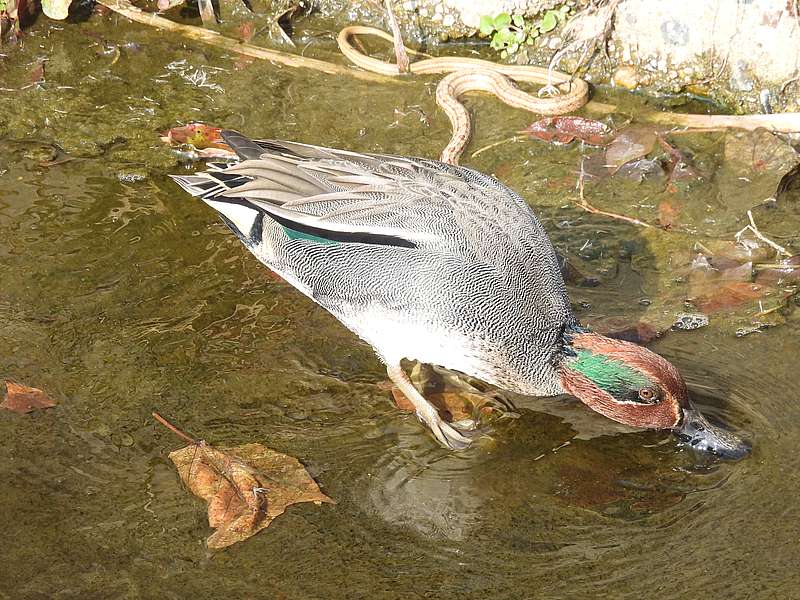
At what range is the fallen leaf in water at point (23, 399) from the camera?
168 inches

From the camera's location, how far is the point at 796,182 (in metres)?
5.66

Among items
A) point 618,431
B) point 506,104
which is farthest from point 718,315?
point 506,104

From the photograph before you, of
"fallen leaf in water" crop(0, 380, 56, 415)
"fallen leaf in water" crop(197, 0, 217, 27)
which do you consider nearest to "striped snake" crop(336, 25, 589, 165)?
"fallen leaf in water" crop(197, 0, 217, 27)

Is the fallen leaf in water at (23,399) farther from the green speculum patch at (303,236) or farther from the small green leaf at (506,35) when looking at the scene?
the small green leaf at (506,35)

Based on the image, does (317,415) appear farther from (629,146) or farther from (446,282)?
(629,146)

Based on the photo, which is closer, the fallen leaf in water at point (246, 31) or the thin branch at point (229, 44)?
the thin branch at point (229, 44)

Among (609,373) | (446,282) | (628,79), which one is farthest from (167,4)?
(609,373)

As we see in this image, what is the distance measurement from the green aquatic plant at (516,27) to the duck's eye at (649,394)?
346 cm

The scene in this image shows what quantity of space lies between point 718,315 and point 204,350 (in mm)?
2541

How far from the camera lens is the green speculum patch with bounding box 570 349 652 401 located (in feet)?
13.4

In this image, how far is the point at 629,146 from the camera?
591cm

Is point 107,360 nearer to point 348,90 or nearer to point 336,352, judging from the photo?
point 336,352

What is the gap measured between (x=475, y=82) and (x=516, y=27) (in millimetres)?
561

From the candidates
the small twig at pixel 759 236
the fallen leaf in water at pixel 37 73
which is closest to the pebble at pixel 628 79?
the small twig at pixel 759 236
